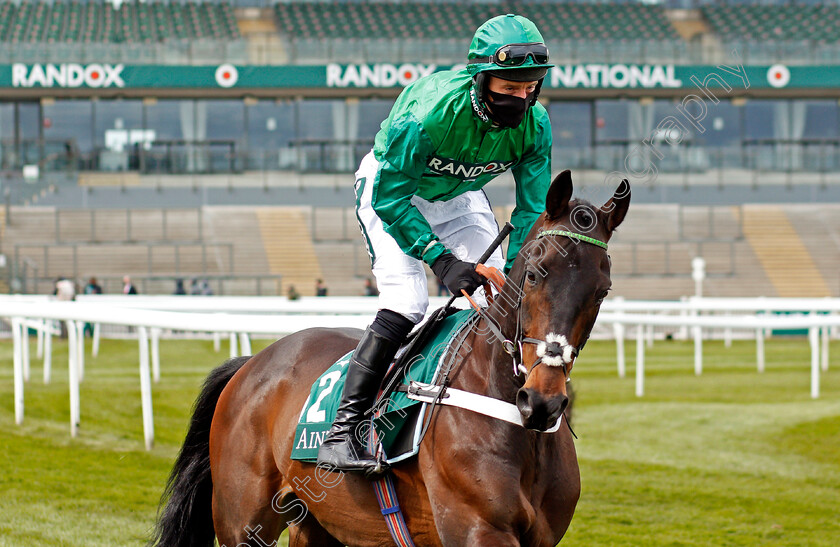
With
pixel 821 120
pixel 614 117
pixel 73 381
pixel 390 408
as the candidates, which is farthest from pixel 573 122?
pixel 390 408

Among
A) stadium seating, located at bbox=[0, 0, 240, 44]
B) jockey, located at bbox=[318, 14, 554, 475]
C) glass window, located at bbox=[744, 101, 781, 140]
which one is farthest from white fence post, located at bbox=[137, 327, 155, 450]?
glass window, located at bbox=[744, 101, 781, 140]

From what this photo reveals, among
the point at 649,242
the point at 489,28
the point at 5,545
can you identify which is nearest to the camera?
the point at 489,28

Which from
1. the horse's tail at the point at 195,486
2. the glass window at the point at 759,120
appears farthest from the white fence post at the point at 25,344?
the glass window at the point at 759,120

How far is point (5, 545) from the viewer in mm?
4566

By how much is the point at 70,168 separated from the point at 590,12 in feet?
62.0

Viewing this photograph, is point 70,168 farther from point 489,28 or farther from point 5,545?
point 489,28

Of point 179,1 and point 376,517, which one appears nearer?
point 376,517

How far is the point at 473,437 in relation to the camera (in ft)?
9.47

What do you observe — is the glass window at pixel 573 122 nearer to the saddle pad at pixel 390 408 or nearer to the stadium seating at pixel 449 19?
the stadium seating at pixel 449 19

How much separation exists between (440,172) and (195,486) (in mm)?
1790

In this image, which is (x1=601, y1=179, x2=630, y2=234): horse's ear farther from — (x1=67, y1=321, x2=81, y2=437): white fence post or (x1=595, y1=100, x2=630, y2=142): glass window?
(x1=595, y1=100, x2=630, y2=142): glass window

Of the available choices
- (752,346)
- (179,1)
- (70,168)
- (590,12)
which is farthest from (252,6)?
(752,346)

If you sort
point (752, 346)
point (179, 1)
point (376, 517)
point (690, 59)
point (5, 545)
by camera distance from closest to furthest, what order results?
point (376, 517) → point (5, 545) → point (752, 346) → point (690, 59) → point (179, 1)

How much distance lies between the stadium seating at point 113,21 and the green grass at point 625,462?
2171 cm
